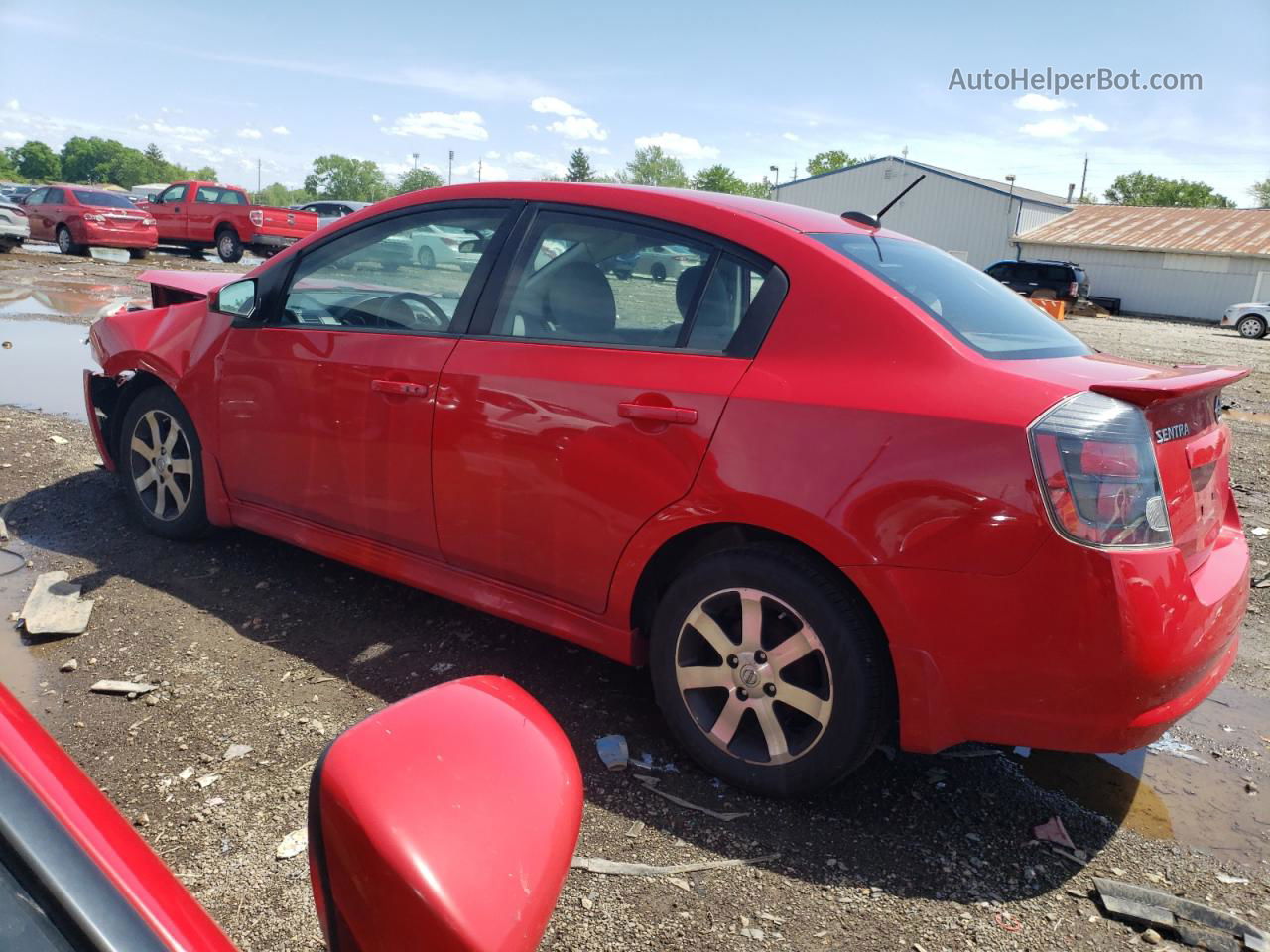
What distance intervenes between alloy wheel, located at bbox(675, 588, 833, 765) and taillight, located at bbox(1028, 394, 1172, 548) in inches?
30.0

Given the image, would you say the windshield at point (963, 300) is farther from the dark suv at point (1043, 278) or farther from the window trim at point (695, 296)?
the dark suv at point (1043, 278)

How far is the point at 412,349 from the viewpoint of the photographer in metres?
3.49

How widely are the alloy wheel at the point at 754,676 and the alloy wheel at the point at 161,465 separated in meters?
2.76

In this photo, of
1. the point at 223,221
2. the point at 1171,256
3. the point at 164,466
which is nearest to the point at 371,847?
the point at 164,466

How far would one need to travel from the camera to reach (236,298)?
164 inches

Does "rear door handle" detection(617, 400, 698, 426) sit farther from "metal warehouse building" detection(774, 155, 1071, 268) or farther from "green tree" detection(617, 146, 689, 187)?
"green tree" detection(617, 146, 689, 187)

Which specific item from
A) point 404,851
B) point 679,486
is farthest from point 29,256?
point 404,851

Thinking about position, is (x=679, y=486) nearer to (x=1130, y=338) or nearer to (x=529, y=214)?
(x=529, y=214)

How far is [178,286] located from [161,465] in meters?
0.94

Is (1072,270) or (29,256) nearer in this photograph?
(29,256)

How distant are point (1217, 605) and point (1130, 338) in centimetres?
2306

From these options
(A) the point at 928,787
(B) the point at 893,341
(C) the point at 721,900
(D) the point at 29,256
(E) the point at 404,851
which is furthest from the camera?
(D) the point at 29,256

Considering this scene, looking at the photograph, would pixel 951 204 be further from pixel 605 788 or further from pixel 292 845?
pixel 292 845

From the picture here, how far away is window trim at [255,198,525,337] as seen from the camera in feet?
11.3
